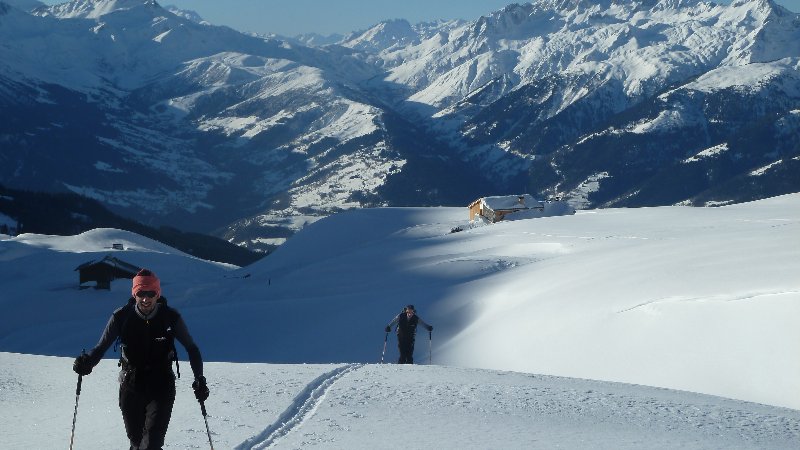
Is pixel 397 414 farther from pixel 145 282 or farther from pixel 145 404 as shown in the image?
pixel 145 282

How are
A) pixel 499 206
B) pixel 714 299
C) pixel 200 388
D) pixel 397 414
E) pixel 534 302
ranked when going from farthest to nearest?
1. pixel 499 206
2. pixel 534 302
3. pixel 714 299
4. pixel 397 414
5. pixel 200 388

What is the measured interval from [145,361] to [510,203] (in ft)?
265

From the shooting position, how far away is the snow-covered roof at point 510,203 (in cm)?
8825

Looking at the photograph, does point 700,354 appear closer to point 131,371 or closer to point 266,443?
point 266,443

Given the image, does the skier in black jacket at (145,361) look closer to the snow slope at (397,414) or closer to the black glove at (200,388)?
the black glove at (200,388)

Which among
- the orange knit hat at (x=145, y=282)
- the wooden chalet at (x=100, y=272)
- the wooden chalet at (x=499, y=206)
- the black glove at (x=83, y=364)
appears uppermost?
the wooden chalet at (x=499, y=206)

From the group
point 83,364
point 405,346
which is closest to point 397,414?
point 83,364

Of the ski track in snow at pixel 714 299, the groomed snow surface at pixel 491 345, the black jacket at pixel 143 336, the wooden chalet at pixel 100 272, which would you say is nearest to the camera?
the black jacket at pixel 143 336

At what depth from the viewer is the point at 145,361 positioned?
9.58m

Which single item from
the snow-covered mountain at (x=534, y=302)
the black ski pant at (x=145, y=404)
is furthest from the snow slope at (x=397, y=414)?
the black ski pant at (x=145, y=404)

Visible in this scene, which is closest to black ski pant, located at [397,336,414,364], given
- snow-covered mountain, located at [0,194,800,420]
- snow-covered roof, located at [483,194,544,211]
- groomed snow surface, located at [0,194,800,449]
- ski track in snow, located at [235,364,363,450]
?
groomed snow surface, located at [0,194,800,449]

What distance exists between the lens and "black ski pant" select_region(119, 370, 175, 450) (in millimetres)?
9459

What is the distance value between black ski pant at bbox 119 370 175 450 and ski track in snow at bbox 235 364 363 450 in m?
1.72

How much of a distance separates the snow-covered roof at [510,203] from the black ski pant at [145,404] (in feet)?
259
